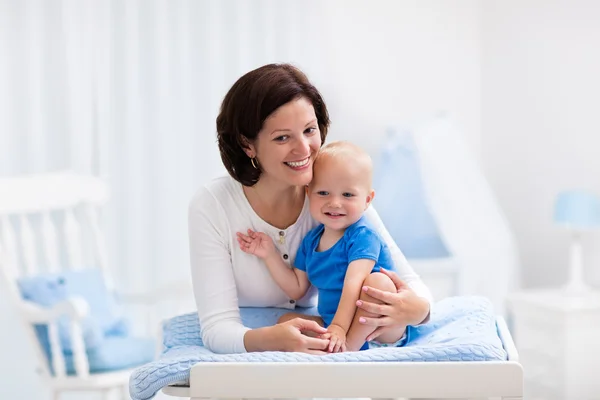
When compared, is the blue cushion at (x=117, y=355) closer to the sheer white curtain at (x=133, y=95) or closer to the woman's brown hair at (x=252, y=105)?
the sheer white curtain at (x=133, y=95)

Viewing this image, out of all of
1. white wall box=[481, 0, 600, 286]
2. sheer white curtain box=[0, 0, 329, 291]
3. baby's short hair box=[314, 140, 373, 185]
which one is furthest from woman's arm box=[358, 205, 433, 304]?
white wall box=[481, 0, 600, 286]

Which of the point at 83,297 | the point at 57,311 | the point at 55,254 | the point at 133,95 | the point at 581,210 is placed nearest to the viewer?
the point at 57,311

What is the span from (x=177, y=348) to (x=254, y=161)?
0.41 metres

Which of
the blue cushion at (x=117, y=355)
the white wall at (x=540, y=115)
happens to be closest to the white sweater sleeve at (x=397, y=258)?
the blue cushion at (x=117, y=355)

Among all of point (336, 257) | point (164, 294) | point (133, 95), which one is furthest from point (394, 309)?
point (133, 95)

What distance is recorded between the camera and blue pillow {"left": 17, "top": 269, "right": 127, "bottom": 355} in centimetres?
292

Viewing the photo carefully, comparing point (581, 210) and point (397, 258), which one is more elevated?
point (397, 258)

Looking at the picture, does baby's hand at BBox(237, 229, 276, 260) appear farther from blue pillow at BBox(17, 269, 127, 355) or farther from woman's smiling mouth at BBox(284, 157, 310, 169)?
blue pillow at BBox(17, 269, 127, 355)

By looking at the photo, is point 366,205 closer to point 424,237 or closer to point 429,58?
point 424,237

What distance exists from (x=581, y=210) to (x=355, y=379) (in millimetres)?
2570

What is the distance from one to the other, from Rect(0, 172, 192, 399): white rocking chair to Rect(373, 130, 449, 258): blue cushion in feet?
3.69

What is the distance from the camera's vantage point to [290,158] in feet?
5.64

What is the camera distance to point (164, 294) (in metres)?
3.16

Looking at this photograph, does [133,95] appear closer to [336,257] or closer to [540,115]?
[540,115]
